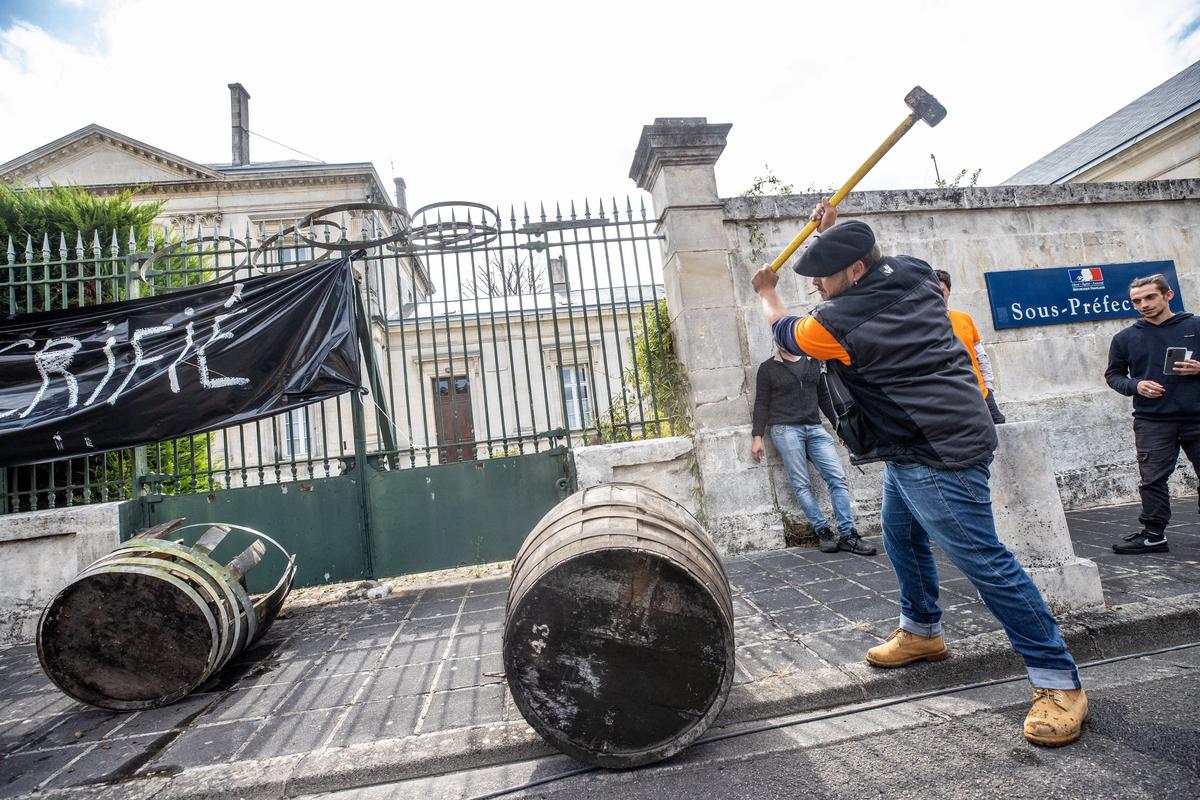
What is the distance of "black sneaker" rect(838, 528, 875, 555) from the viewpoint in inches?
194

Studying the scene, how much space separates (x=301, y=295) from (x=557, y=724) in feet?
14.4

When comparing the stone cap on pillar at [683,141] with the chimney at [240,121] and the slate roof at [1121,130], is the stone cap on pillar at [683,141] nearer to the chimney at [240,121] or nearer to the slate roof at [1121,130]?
the slate roof at [1121,130]

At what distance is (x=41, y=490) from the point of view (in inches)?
204

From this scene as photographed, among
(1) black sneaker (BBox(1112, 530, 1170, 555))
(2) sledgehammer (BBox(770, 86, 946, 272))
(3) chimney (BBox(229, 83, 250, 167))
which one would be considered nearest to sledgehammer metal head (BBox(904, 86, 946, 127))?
(2) sledgehammer (BBox(770, 86, 946, 272))

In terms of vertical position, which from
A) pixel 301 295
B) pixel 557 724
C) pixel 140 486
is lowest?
pixel 557 724

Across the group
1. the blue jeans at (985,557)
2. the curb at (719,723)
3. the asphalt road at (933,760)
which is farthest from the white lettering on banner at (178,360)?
the blue jeans at (985,557)

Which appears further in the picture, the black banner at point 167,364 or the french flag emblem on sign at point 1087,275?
the french flag emblem on sign at point 1087,275

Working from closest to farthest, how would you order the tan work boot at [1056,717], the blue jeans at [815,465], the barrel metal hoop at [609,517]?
1. the tan work boot at [1056,717]
2. the barrel metal hoop at [609,517]
3. the blue jeans at [815,465]

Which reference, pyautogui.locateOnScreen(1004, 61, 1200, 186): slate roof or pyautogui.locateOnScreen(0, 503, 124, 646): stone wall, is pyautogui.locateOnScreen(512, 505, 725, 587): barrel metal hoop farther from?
pyautogui.locateOnScreen(1004, 61, 1200, 186): slate roof

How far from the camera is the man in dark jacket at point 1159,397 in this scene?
4.21 m

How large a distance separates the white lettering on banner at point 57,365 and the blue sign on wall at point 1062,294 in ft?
28.6

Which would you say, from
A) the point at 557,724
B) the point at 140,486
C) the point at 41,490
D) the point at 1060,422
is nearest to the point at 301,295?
the point at 140,486

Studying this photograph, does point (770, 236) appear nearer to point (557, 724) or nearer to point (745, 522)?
point (745, 522)

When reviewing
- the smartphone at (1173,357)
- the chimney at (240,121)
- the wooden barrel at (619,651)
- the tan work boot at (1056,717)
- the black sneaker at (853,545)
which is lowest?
the tan work boot at (1056,717)
